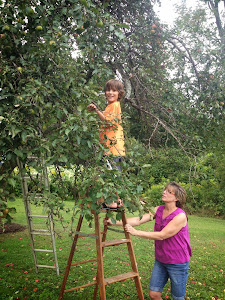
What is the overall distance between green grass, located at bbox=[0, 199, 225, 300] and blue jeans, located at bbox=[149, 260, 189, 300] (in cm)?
72

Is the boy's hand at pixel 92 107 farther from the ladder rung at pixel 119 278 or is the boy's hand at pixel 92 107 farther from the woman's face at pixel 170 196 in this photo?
the ladder rung at pixel 119 278

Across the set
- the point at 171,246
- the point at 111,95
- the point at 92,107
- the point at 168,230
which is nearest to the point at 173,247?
the point at 171,246

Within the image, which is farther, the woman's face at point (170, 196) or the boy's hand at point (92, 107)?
the woman's face at point (170, 196)

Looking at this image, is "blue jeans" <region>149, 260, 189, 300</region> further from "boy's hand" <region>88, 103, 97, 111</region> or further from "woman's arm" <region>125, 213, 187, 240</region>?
"boy's hand" <region>88, 103, 97, 111</region>

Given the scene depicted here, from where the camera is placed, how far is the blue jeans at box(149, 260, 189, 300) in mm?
2568

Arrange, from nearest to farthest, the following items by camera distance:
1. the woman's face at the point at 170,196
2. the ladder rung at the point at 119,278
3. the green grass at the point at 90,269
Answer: the ladder rung at the point at 119,278 → the woman's face at the point at 170,196 → the green grass at the point at 90,269

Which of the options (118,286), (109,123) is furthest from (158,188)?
(109,123)

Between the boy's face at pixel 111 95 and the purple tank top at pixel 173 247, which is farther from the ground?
the boy's face at pixel 111 95

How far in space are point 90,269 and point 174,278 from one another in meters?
2.27

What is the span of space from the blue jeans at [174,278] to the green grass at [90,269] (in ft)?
2.37

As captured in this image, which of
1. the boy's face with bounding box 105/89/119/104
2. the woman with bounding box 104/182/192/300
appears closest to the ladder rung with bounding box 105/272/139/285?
the woman with bounding box 104/182/192/300

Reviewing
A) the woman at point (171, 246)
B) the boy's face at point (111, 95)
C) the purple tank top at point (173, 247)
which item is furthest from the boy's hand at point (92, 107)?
the purple tank top at point (173, 247)

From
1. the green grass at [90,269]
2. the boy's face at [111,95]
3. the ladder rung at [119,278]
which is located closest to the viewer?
the ladder rung at [119,278]

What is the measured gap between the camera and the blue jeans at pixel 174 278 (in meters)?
2.57
